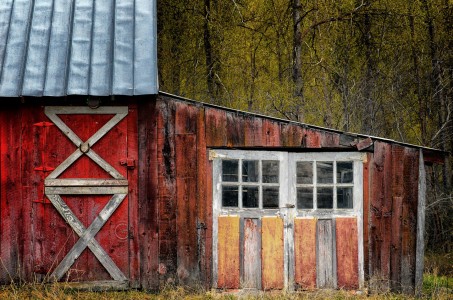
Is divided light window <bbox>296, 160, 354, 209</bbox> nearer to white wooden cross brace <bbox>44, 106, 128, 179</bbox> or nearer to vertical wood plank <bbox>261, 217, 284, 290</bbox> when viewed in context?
vertical wood plank <bbox>261, 217, 284, 290</bbox>

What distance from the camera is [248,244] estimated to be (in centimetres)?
879

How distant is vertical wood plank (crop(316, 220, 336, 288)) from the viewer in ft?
28.8

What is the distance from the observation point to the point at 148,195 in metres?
8.80

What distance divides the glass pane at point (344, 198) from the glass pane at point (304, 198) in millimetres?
409

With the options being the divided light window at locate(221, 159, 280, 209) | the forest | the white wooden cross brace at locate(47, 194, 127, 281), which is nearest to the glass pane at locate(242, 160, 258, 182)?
the divided light window at locate(221, 159, 280, 209)

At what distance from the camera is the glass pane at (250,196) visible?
880 centimetres

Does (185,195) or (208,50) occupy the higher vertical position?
(208,50)

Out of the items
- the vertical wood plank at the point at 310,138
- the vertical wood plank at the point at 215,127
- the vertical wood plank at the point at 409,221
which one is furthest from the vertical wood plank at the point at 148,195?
the vertical wood plank at the point at 409,221

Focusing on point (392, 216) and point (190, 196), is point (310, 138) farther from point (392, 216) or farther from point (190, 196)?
point (190, 196)

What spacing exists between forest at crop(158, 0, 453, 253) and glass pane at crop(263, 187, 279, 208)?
645 centimetres

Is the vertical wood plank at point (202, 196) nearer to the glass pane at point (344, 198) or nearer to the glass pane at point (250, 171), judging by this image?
the glass pane at point (250, 171)

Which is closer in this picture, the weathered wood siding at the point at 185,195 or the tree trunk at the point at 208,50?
the weathered wood siding at the point at 185,195

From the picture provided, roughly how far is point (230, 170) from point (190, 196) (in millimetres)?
687

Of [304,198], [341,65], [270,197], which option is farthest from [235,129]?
[341,65]
